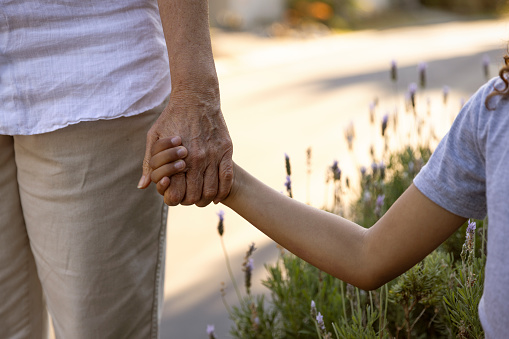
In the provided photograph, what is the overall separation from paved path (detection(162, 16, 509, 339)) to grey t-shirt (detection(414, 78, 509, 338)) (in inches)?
13.7

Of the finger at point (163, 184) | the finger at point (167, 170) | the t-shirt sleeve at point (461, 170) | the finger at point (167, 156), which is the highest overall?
the t-shirt sleeve at point (461, 170)

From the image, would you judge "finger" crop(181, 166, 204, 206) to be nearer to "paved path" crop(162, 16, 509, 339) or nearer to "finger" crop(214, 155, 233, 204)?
"finger" crop(214, 155, 233, 204)

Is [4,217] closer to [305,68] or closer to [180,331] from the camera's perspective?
[180,331]

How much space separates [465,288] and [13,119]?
3.92ft

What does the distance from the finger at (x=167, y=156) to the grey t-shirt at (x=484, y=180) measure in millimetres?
584

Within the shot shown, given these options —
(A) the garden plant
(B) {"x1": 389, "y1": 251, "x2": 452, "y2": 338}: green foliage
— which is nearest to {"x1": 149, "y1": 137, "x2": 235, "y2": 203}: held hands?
(A) the garden plant

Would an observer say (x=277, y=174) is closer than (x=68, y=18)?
No

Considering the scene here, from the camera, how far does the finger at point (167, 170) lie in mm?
1553

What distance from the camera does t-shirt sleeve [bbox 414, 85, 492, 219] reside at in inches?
47.1

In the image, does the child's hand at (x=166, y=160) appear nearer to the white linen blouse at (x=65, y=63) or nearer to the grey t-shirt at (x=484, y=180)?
the white linen blouse at (x=65, y=63)

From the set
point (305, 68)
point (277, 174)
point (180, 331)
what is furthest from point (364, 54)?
point (180, 331)

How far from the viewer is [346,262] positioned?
140 cm

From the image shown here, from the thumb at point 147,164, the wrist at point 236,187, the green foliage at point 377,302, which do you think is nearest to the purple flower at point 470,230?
the green foliage at point 377,302

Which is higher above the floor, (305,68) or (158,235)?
(158,235)
